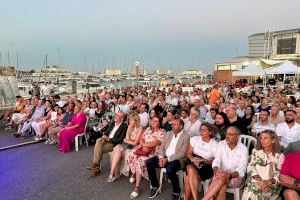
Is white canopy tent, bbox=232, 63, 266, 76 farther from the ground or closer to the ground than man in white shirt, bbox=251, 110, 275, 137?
farther from the ground

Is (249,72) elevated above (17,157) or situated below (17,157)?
above

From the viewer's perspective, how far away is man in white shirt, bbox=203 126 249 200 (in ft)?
13.2

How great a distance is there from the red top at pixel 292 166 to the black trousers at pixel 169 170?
154cm

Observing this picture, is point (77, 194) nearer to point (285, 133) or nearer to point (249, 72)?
point (285, 133)

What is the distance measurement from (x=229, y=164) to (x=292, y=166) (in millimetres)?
909

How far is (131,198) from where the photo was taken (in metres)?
4.77

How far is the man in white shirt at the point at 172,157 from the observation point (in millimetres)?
4656

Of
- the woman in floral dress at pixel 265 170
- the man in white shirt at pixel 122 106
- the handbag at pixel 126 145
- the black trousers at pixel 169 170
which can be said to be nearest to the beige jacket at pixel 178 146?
the black trousers at pixel 169 170

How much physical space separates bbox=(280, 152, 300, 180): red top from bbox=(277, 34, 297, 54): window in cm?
2932

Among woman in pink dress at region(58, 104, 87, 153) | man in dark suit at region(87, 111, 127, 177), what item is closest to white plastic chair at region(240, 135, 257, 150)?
man in dark suit at region(87, 111, 127, 177)

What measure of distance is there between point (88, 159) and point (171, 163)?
2.70 meters

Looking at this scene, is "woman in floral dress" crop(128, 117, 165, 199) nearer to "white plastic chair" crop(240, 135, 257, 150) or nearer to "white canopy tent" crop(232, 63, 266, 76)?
"white plastic chair" crop(240, 135, 257, 150)

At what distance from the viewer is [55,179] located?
567 centimetres

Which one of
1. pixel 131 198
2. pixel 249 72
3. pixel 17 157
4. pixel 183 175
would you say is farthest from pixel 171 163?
pixel 249 72
